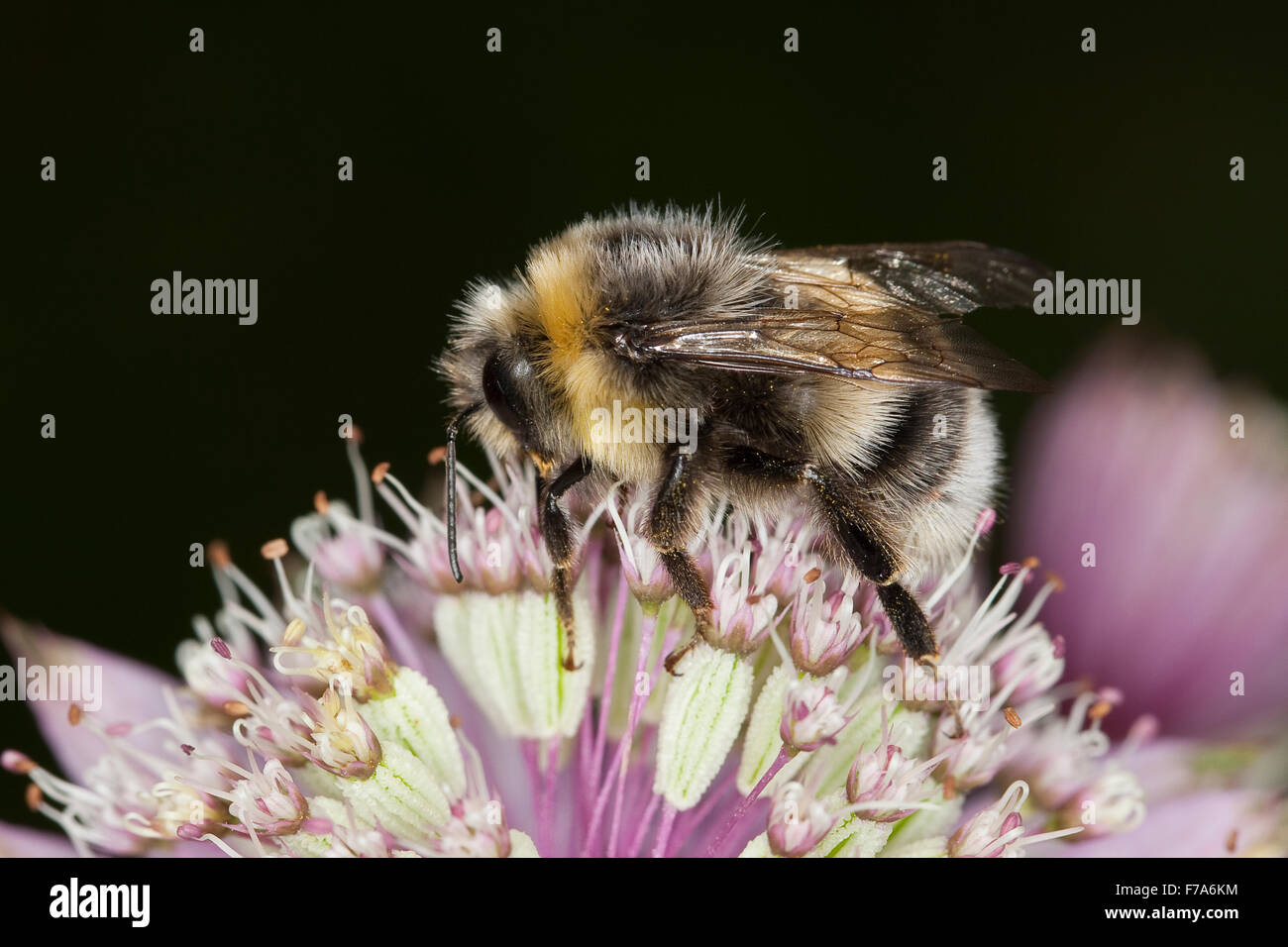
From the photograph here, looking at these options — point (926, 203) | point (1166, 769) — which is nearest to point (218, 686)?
point (1166, 769)

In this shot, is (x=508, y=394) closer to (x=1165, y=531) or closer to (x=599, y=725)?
(x=599, y=725)

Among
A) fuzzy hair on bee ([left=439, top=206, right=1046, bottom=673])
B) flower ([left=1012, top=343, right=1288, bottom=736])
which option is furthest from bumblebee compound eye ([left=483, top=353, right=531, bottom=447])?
flower ([left=1012, top=343, right=1288, bottom=736])

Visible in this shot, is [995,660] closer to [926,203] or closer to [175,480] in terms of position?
[926,203]

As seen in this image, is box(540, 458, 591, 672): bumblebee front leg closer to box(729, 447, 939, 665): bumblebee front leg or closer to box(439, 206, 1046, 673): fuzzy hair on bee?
box(439, 206, 1046, 673): fuzzy hair on bee

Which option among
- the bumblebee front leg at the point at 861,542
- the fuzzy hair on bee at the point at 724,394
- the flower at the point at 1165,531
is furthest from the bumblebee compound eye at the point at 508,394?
the flower at the point at 1165,531

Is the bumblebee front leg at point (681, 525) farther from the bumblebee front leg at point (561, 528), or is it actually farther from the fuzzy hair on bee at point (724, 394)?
the bumblebee front leg at point (561, 528)

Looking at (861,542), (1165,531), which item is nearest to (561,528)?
(861,542)
